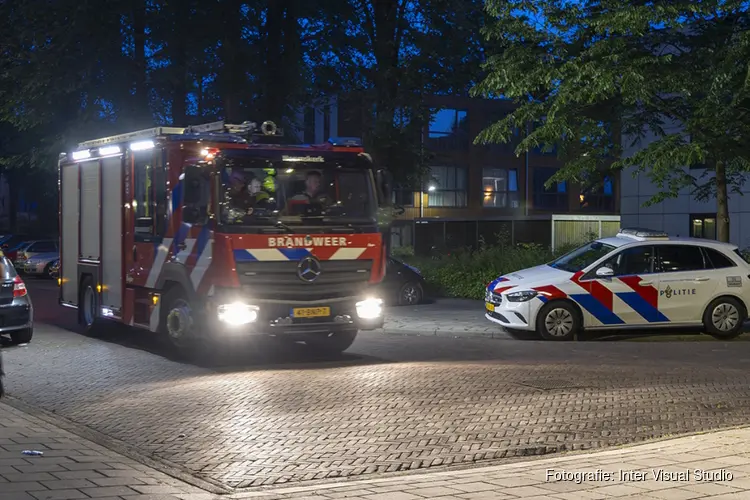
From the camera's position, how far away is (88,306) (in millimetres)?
17438

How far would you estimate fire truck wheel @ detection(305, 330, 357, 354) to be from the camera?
50.5ft

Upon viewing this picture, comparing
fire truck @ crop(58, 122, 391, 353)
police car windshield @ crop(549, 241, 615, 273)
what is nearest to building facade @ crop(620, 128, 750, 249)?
police car windshield @ crop(549, 241, 615, 273)

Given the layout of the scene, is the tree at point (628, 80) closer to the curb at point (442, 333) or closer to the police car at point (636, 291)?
the police car at point (636, 291)

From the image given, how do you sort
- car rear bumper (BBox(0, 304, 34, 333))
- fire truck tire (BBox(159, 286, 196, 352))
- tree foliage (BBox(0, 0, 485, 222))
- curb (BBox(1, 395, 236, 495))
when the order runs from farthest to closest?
tree foliage (BBox(0, 0, 485, 222)) < fire truck tire (BBox(159, 286, 196, 352)) < car rear bumper (BBox(0, 304, 34, 333)) < curb (BBox(1, 395, 236, 495))

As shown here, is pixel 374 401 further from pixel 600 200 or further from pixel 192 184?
pixel 600 200

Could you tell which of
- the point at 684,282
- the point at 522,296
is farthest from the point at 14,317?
the point at 684,282

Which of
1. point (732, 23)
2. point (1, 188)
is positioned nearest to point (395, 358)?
point (732, 23)

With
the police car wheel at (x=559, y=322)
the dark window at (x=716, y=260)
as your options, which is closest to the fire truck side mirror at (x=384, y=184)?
the police car wheel at (x=559, y=322)

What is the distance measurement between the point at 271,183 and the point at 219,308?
174 cm

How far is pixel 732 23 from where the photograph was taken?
66.7ft

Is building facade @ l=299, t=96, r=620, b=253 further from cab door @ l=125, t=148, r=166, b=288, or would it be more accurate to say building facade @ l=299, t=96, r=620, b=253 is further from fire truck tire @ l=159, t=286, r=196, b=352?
fire truck tire @ l=159, t=286, r=196, b=352

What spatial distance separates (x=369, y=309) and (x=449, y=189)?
51.4 metres

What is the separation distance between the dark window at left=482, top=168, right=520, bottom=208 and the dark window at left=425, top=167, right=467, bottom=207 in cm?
169

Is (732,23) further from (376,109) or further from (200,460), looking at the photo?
(200,460)
